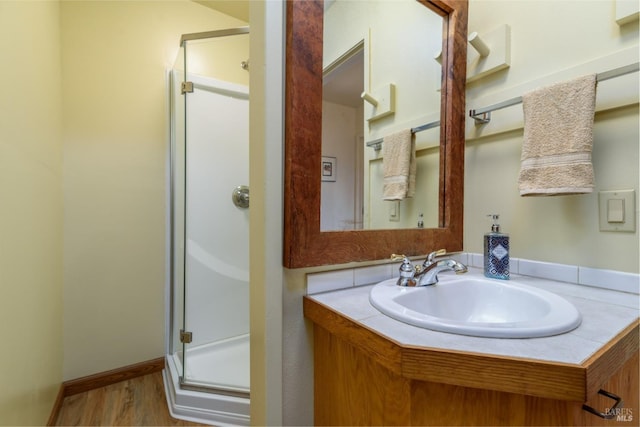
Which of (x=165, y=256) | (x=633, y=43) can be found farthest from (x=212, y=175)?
(x=633, y=43)

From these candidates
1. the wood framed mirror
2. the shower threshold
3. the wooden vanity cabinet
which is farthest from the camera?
the shower threshold

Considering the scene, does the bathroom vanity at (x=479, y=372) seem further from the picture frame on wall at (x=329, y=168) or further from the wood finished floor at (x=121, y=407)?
the wood finished floor at (x=121, y=407)

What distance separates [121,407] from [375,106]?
5.94 ft

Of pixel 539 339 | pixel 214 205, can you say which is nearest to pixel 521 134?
pixel 539 339

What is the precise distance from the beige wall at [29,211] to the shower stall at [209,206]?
1.73ft

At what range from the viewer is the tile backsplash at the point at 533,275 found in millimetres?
798

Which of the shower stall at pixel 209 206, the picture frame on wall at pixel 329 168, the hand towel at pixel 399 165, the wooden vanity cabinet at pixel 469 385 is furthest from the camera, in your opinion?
the shower stall at pixel 209 206

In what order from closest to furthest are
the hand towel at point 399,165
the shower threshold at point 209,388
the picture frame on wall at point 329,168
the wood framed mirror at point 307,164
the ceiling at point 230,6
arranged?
1. the wood framed mirror at point 307,164
2. the picture frame on wall at point 329,168
3. the hand towel at point 399,165
4. the shower threshold at point 209,388
5. the ceiling at point 230,6

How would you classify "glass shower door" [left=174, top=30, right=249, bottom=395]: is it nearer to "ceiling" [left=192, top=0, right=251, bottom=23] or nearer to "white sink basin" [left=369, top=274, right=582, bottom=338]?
"ceiling" [left=192, top=0, right=251, bottom=23]

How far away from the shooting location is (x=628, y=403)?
673mm

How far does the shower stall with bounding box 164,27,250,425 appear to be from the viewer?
5.62 feet

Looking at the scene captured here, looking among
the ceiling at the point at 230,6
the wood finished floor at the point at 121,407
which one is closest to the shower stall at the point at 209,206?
the wood finished floor at the point at 121,407

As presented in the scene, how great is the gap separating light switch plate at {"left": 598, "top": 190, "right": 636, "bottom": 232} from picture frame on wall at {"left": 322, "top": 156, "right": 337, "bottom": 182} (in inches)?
30.4

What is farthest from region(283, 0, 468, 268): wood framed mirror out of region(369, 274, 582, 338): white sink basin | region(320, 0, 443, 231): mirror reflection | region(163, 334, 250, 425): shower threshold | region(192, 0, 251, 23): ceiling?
region(192, 0, 251, 23): ceiling
